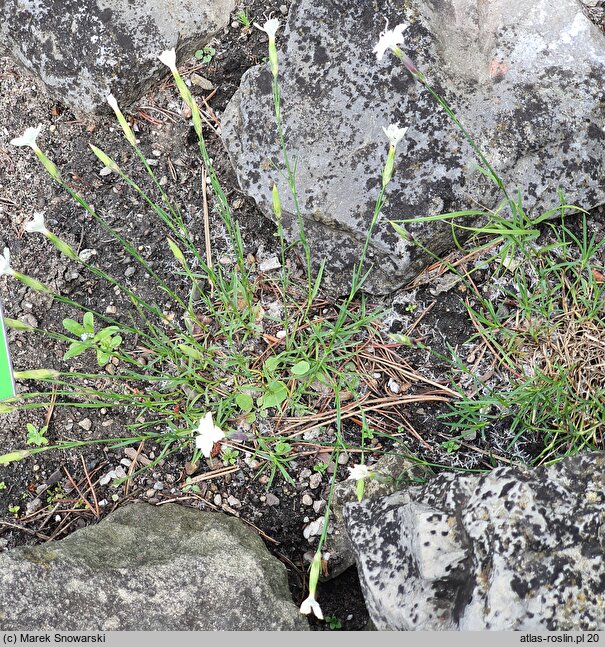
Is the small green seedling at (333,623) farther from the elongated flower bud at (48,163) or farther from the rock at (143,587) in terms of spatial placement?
the elongated flower bud at (48,163)

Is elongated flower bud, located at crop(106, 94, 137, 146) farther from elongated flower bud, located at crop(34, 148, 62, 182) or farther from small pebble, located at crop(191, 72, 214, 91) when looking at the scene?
small pebble, located at crop(191, 72, 214, 91)

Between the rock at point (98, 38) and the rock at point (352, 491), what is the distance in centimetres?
189

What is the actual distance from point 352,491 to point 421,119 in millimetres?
1396

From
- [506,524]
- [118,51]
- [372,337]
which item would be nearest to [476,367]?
[372,337]

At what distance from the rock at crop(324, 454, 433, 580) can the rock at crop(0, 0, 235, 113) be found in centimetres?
189

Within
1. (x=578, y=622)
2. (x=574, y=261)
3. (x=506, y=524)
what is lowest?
(x=578, y=622)

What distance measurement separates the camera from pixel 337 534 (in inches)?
93.0

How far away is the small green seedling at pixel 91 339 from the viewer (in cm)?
225

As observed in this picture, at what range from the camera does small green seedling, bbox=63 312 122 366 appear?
225 centimetres

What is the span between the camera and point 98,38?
2656 millimetres

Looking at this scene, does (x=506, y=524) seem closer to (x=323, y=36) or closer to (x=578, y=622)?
(x=578, y=622)

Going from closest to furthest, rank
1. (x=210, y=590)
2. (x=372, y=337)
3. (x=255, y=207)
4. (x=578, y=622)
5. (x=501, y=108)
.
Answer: (x=578, y=622) → (x=210, y=590) → (x=501, y=108) → (x=372, y=337) → (x=255, y=207)

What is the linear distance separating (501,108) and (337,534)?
5.50ft

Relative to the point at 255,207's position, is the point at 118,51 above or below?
above
